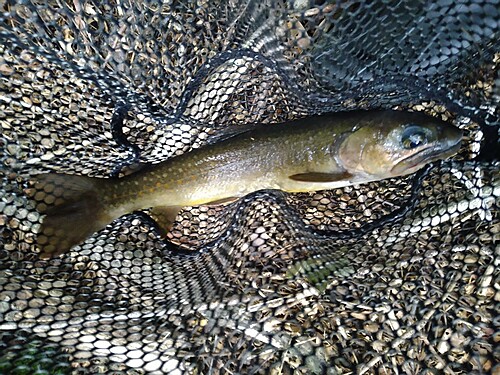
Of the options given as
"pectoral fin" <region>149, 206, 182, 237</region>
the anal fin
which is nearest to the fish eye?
the anal fin

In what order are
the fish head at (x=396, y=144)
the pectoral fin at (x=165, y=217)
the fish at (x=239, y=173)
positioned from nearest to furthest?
1. the fish head at (x=396, y=144)
2. the fish at (x=239, y=173)
3. the pectoral fin at (x=165, y=217)

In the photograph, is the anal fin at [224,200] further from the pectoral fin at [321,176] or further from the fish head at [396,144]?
the fish head at [396,144]

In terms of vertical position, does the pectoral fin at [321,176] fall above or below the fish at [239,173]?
below

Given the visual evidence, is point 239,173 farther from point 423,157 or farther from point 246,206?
point 423,157

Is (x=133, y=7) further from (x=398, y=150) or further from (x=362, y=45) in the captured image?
(x=398, y=150)

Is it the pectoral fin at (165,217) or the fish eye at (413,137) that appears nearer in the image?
the fish eye at (413,137)

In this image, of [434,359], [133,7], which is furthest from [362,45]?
[434,359]

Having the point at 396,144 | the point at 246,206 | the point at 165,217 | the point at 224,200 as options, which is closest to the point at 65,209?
the point at 165,217

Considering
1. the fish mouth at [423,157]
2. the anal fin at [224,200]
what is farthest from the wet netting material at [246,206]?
the fish mouth at [423,157]
